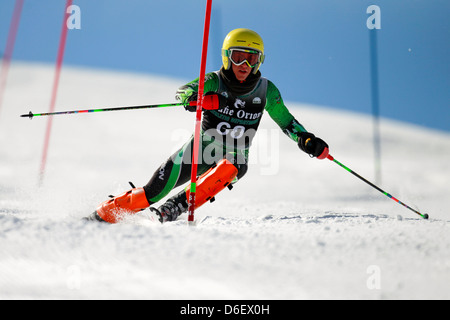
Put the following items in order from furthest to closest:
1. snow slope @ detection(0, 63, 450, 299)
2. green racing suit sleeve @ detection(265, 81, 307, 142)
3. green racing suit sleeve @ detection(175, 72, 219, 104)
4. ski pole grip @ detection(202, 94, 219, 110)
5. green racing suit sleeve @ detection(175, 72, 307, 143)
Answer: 1. green racing suit sleeve @ detection(265, 81, 307, 142)
2. green racing suit sleeve @ detection(175, 72, 307, 143)
3. green racing suit sleeve @ detection(175, 72, 219, 104)
4. ski pole grip @ detection(202, 94, 219, 110)
5. snow slope @ detection(0, 63, 450, 299)

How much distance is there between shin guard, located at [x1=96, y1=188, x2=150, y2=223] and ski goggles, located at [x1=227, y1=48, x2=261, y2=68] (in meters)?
1.31

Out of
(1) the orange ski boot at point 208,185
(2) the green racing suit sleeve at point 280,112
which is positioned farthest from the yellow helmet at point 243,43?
(1) the orange ski boot at point 208,185

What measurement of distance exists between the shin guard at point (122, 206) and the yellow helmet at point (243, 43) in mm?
1290

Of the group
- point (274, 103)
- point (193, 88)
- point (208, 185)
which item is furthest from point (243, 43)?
point (208, 185)

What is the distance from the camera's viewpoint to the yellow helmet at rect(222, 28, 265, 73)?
3650mm

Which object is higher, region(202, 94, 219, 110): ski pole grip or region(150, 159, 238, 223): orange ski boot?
region(202, 94, 219, 110): ski pole grip

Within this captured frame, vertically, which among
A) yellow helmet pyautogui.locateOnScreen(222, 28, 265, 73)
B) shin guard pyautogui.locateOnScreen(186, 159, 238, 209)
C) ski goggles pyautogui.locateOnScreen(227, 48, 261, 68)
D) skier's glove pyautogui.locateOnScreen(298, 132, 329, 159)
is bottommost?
shin guard pyautogui.locateOnScreen(186, 159, 238, 209)

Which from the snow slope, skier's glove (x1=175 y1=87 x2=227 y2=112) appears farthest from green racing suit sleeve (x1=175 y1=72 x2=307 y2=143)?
the snow slope

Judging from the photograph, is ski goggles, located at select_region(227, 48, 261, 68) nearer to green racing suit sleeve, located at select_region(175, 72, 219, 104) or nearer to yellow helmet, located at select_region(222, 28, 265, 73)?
yellow helmet, located at select_region(222, 28, 265, 73)

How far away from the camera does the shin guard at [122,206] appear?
3.73 meters

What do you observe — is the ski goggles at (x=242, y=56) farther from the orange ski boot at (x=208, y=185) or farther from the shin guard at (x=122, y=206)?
the shin guard at (x=122, y=206)

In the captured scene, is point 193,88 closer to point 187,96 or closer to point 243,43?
point 187,96

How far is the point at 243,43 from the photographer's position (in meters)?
3.64
